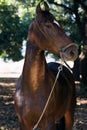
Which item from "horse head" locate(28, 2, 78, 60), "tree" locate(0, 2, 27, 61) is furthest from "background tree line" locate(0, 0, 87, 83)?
"horse head" locate(28, 2, 78, 60)

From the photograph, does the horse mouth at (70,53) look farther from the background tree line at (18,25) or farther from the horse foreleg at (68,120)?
the background tree line at (18,25)

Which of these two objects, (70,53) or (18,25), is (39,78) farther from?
(18,25)

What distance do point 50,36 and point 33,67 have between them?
58 cm

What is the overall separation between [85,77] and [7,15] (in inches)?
317

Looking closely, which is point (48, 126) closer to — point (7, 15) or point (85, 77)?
point (85, 77)

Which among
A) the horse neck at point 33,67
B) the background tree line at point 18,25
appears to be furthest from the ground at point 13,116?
the background tree line at point 18,25

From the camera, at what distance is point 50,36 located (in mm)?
4938

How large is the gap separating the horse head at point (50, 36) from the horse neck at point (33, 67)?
0.15 metres

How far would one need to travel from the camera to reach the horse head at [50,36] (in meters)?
4.80

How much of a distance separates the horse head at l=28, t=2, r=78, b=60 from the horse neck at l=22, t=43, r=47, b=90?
0.15 metres

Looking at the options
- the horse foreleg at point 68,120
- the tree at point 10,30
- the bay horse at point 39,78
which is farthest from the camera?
the tree at point 10,30

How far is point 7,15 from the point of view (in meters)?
25.6

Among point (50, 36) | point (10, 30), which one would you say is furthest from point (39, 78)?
point (10, 30)

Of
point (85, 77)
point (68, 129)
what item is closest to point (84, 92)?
point (85, 77)
